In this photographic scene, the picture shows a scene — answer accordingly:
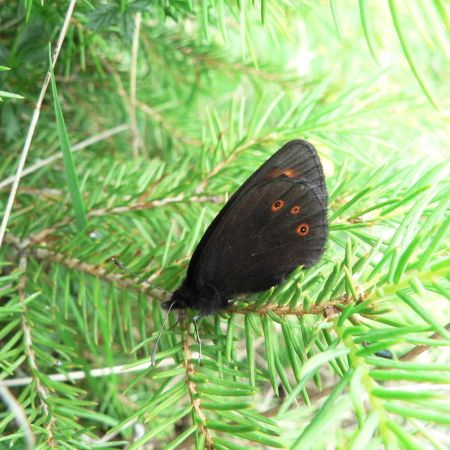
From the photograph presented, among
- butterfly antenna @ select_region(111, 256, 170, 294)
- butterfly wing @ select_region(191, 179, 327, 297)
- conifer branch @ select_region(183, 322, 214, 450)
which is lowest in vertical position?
butterfly antenna @ select_region(111, 256, 170, 294)

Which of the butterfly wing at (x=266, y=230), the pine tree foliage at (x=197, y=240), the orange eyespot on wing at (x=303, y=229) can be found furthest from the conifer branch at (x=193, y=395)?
the orange eyespot on wing at (x=303, y=229)

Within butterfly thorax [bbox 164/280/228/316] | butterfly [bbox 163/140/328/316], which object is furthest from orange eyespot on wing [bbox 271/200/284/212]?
butterfly thorax [bbox 164/280/228/316]

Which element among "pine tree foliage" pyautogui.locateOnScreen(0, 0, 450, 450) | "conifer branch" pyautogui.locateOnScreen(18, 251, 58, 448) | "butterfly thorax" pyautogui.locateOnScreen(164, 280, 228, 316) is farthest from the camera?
"butterfly thorax" pyautogui.locateOnScreen(164, 280, 228, 316)

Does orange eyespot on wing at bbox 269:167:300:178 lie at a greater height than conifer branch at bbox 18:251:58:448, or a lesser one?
greater

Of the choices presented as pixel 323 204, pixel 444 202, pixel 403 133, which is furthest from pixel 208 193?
pixel 403 133

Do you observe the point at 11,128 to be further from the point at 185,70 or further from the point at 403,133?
the point at 403,133

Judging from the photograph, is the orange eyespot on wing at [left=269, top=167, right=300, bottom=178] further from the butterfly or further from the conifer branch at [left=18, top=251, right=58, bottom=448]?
the conifer branch at [left=18, top=251, right=58, bottom=448]

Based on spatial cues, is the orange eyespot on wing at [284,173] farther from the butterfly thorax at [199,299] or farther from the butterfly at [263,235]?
the butterfly thorax at [199,299]

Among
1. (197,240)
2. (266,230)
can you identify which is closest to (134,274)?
(197,240)
